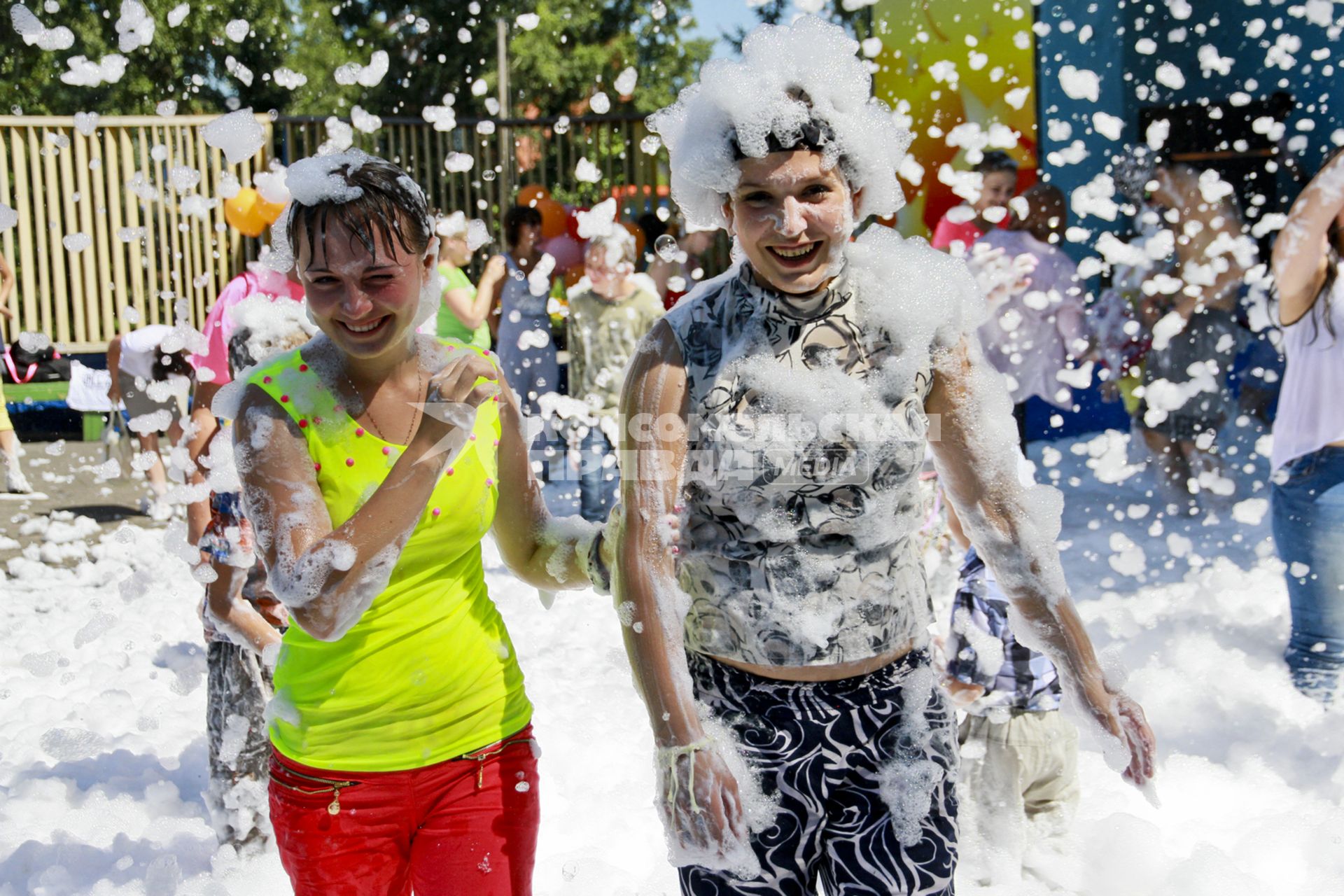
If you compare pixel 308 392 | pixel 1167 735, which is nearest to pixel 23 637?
pixel 308 392

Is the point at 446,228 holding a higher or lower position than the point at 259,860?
higher

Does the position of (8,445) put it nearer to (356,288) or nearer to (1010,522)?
(356,288)

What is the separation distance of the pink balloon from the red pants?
708 centimetres

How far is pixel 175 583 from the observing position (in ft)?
20.8

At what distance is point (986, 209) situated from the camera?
6.95 m

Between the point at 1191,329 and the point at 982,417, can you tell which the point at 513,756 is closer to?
the point at 982,417

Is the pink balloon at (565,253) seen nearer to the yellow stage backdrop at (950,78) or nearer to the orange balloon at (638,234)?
the orange balloon at (638,234)

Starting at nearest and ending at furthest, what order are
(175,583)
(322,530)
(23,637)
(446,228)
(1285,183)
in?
1. (322,530)
2. (23,637)
3. (175,583)
4. (1285,183)
5. (446,228)

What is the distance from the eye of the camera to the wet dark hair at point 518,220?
7992 mm

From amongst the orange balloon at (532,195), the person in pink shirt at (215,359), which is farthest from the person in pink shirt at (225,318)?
the orange balloon at (532,195)

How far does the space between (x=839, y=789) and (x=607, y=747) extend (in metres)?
2.14

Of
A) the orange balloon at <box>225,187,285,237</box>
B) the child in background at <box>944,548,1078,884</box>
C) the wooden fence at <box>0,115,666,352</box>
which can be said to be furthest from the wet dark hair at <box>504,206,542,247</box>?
the child in background at <box>944,548,1078,884</box>

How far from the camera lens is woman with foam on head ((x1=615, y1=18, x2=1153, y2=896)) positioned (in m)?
1.94

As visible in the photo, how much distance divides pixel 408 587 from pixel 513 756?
13.5 inches
